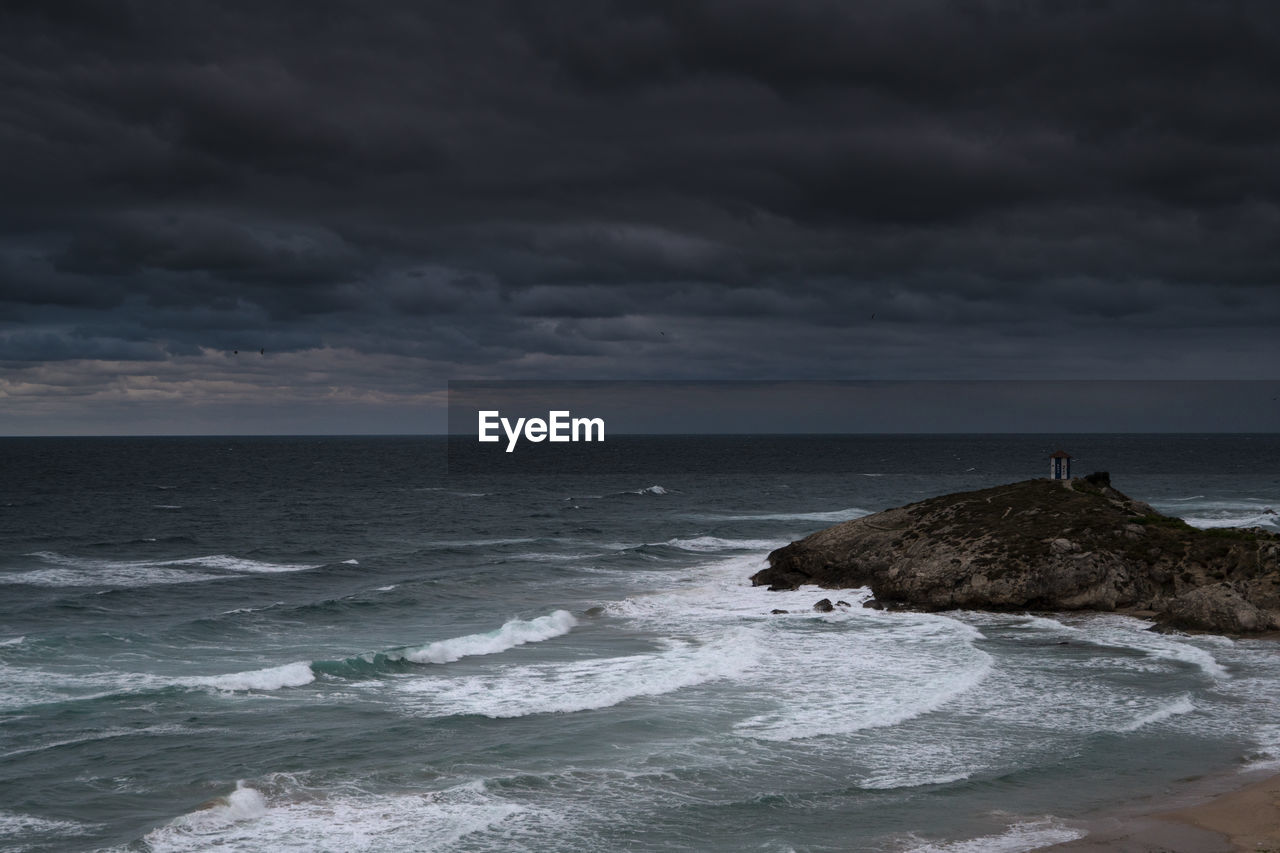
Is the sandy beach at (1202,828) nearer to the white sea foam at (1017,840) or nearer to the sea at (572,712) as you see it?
the white sea foam at (1017,840)

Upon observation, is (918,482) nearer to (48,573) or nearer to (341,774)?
(48,573)

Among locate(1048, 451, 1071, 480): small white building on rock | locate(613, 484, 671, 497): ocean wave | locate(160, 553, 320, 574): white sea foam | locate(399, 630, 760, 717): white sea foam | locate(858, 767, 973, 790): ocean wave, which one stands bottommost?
locate(160, 553, 320, 574): white sea foam

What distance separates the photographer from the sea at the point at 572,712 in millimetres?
15602

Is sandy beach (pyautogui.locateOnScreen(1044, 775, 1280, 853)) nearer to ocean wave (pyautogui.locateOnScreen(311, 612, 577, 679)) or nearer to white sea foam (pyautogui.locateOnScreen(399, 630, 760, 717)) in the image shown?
white sea foam (pyautogui.locateOnScreen(399, 630, 760, 717))

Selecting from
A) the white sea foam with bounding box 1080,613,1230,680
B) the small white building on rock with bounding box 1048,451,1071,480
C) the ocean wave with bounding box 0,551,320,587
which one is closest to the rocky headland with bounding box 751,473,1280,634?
the white sea foam with bounding box 1080,613,1230,680

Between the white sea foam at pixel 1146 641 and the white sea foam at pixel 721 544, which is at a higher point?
the white sea foam at pixel 1146 641

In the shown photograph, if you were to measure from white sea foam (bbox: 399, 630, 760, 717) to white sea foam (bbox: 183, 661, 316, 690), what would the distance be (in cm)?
261

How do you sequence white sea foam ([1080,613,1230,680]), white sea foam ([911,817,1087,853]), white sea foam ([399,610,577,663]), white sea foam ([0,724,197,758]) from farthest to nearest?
white sea foam ([399,610,577,663]), white sea foam ([1080,613,1230,680]), white sea foam ([0,724,197,758]), white sea foam ([911,817,1087,853])

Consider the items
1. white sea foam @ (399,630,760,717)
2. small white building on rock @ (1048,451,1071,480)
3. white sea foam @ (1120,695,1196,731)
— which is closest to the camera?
white sea foam @ (1120,695,1196,731)

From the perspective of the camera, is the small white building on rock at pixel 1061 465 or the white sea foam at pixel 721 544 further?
the white sea foam at pixel 721 544

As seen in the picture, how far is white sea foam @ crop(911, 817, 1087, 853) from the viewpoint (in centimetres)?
1409

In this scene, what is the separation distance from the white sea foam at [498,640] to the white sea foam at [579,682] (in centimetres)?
242

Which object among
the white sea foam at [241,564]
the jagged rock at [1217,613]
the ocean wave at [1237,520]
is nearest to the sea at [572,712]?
the white sea foam at [241,564]

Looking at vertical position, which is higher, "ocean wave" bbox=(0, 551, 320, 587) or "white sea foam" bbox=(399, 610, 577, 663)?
"white sea foam" bbox=(399, 610, 577, 663)
